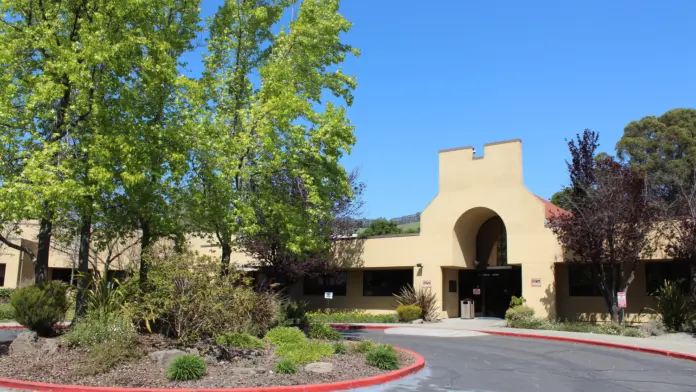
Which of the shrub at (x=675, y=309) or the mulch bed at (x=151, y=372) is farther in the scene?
the shrub at (x=675, y=309)

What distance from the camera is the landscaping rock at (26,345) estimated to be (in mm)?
11562

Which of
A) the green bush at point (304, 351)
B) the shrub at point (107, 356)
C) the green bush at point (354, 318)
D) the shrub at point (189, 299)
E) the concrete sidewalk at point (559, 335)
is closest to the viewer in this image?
the shrub at point (107, 356)

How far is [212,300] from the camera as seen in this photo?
11.5m

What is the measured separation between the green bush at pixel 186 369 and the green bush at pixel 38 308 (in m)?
4.10

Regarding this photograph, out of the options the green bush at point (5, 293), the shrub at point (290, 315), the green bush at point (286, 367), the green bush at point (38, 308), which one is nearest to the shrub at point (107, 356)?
the green bush at point (38, 308)

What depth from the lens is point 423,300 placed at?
1082 inches

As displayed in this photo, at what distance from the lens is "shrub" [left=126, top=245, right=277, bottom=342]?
11.5 m

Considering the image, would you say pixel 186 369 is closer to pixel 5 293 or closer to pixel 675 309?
pixel 675 309

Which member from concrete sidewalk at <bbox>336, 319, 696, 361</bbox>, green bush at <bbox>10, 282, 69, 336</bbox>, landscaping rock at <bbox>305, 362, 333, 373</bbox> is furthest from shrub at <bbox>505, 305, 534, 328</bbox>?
green bush at <bbox>10, 282, 69, 336</bbox>

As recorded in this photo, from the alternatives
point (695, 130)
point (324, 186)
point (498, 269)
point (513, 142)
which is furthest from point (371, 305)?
point (695, 130)

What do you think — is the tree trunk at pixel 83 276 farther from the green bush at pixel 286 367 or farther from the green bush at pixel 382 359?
the green bush at pixel 382 359

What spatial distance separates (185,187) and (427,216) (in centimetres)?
1573

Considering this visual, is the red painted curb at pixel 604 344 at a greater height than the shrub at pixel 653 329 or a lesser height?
lesser

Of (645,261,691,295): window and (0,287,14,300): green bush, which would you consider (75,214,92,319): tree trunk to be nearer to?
(0,287,14,300): green bush
